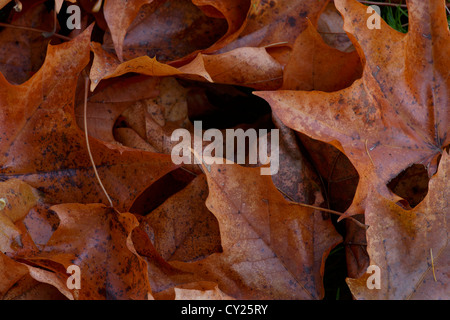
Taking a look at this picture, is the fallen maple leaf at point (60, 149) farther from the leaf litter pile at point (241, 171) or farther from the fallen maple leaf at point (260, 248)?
the fallen maple leaf at point (260, 248)

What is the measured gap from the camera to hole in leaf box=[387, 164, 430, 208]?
40.8 inches

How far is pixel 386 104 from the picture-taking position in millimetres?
965

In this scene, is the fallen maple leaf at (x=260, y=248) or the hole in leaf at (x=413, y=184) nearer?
the fallen maple leaf at (x=260, y=248)

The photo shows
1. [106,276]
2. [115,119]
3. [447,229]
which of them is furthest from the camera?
[115,119]

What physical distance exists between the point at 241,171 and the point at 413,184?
17.2 inches

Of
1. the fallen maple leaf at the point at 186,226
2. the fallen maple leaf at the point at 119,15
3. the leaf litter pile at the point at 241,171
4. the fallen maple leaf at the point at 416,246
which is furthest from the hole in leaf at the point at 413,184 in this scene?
the fallen maple leaf at the point at 119,15

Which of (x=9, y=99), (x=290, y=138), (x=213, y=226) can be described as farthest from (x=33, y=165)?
(x=290, y=138)

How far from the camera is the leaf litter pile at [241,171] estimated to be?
2.94 feet

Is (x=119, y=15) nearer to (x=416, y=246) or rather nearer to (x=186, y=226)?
(x=186, y=226)

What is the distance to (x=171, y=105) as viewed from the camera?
1.17 metres

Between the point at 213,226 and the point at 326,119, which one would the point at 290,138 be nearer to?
the point at 326,119

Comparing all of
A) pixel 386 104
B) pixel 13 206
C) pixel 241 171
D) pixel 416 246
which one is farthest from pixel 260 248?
pixel 13 206

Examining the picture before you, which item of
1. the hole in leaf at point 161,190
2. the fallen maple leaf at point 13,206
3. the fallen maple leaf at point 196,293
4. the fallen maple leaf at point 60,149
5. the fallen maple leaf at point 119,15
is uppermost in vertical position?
the fallen maple leaf at point 119,15

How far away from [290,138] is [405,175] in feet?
0.92
